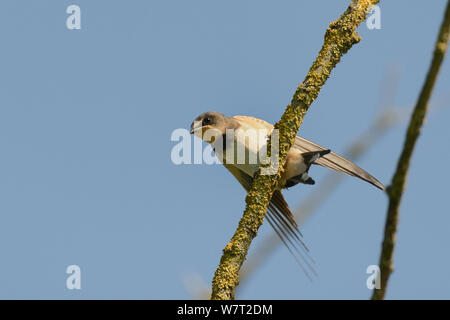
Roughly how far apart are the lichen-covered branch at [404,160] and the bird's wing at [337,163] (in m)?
2.45

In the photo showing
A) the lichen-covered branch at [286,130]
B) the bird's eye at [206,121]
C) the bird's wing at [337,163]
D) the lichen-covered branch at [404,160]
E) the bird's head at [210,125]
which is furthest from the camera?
the bird's eye at [206,121]

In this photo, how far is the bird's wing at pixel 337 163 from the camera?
185 inches

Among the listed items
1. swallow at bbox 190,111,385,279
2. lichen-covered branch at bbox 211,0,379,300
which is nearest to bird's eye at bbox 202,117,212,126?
swallow at bbox 190,111,385,279

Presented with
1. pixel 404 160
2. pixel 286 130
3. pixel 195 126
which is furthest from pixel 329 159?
pixel 404 160

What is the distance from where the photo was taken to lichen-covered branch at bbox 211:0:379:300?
3.61m

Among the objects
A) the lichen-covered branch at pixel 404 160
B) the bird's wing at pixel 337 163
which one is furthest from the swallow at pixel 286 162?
the lichen-covered branch at pixel 404 160

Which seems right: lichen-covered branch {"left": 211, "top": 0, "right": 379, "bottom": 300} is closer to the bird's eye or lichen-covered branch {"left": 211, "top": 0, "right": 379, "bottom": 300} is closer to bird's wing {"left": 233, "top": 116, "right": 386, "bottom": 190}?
bird's wing {"left": 233, "top": 116, "right": 386, "bottom": 190}

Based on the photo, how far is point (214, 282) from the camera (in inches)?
138

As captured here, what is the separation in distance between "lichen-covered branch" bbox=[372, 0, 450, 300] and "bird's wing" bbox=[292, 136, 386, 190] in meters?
2.45

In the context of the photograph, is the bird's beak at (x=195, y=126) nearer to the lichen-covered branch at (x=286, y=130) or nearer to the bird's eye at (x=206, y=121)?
the bird's eye at (x=206, y=121)

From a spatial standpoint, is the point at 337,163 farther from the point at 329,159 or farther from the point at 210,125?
the point at 210,125

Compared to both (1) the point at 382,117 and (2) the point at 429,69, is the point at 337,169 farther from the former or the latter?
(2) the point at 429,69

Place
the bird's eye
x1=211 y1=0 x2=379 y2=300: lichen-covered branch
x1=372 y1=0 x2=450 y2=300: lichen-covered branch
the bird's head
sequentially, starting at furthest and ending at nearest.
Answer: the bird's eye < the bird's head < x1=211 y1=0 x2=379 y2=300: lichen-covered branch < x1=372 y1=0 x2=450 y2=300: lichen-covered branch
